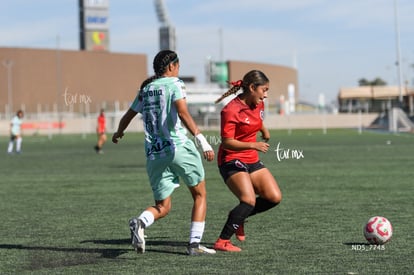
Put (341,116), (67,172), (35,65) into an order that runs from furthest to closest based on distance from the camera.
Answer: (35,65)
(341,116)
(67,172)

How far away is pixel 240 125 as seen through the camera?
26.3 feet

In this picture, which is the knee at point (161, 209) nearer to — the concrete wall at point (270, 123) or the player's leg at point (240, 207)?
the player's leg at point (240, 207)

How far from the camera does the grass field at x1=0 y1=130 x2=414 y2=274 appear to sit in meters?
7.24

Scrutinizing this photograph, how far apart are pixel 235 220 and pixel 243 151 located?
0.70 metres

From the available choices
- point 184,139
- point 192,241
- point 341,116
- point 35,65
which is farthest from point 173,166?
point 35,65

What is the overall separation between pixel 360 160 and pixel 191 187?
16.8 meters

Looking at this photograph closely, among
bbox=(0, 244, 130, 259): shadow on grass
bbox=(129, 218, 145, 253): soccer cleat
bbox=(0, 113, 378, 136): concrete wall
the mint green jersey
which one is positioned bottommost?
bbox=(0, 244, 130, 259): shadow on grass

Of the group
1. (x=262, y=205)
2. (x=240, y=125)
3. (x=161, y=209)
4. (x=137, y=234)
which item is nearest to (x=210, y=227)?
(x=262, y=205)

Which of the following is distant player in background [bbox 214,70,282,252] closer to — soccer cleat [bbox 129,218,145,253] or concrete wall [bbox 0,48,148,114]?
soccer cleat [bbox 129,218,145,253]

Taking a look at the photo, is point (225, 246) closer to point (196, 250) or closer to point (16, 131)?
point (196, 250)

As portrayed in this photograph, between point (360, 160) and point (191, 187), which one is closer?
point (191, 187)

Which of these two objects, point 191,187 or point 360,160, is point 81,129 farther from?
point 191,187

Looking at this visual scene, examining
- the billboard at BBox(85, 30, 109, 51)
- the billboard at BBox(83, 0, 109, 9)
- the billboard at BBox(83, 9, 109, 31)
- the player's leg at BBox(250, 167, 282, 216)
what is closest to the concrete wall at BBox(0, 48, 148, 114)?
the billboard at BBox(85, 30, 109, 51)

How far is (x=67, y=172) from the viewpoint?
21094 millimetres
